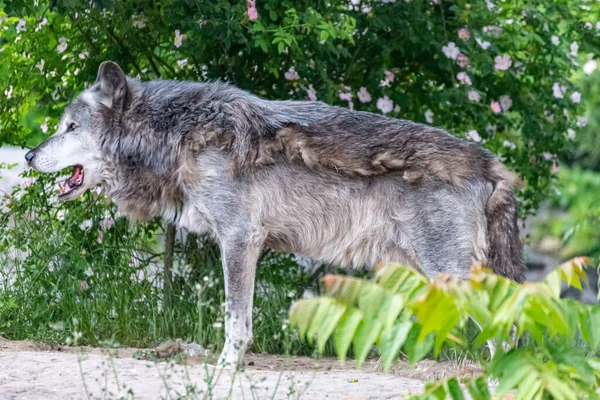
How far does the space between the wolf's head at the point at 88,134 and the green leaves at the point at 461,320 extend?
3.93 metres

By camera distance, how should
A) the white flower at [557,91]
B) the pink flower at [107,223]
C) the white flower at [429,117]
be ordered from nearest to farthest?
the pink flower at [107,223] < the white flower at [429,117] < the white flower at [557,91]

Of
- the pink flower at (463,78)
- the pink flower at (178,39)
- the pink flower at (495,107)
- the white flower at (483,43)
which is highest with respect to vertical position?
the pink flower at (178,39)

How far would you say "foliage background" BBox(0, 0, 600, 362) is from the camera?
6613mm

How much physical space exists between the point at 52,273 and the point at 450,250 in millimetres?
2969

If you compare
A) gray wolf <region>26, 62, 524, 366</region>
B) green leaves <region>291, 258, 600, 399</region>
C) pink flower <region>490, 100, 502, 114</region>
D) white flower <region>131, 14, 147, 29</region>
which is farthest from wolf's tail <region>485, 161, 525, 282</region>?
green leaves <region>291, 258, 600, 399</region>

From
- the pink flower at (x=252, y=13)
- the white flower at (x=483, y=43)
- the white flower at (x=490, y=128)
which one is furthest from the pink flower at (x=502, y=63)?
the pink flower at (x=252, y=13)

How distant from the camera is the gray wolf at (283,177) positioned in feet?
19.1

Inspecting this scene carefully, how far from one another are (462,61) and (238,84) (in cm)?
180

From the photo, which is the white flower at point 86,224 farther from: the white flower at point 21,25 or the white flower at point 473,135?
the white flower at point 473,135

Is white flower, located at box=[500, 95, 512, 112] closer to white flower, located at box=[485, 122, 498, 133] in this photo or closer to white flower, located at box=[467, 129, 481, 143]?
white flower, located at box=[485, 122, 498, 133]

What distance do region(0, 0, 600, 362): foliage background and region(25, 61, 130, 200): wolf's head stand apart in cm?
66

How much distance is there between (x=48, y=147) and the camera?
6.20m

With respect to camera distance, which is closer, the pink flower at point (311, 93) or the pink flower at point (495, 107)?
the pink flower at point (311, 93)

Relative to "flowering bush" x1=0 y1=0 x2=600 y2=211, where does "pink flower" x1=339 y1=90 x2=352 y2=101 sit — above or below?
below
